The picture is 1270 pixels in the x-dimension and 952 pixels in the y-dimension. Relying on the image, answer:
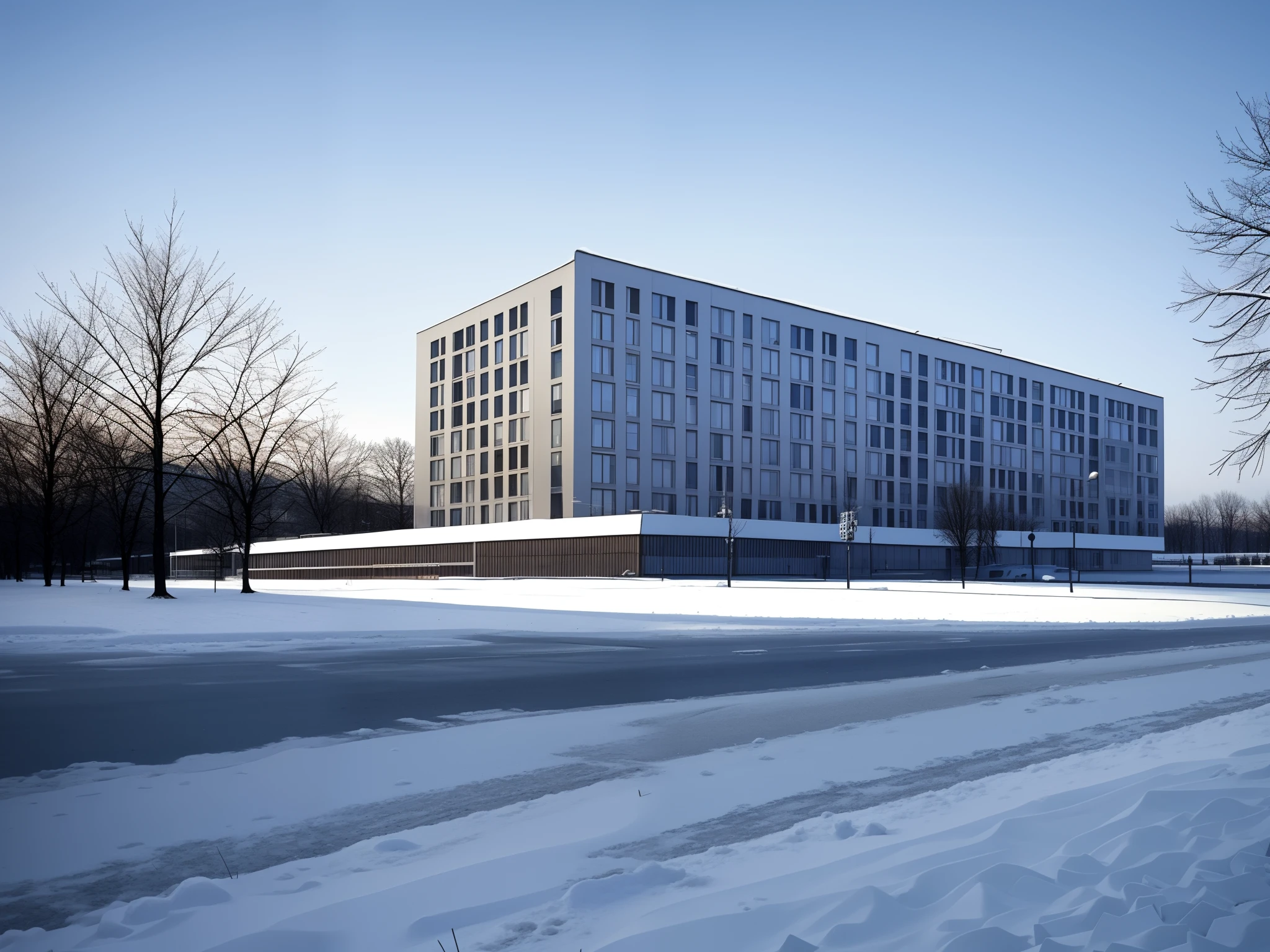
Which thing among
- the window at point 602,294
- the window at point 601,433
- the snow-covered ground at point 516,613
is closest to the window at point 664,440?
the window at point 601,433

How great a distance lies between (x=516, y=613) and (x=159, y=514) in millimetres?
10865

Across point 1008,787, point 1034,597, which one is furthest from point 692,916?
point 1034,597

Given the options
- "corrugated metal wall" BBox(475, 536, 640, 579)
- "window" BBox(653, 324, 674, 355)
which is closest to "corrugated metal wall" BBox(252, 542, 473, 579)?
"corrugated metal wall" BBox(475, 536, 640, 579)

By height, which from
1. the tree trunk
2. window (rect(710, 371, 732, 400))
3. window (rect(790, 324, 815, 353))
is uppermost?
window (rect(790, 324, 815, 353))

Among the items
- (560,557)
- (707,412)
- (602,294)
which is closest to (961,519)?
(707,412)

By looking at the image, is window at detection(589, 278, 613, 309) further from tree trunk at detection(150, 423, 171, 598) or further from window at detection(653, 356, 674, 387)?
tree trunk at detection(150, 423, 171, 598)

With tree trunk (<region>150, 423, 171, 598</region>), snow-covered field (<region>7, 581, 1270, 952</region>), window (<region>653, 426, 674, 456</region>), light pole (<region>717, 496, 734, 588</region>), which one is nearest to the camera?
snow-covered field (<region>7, 581, 1270, 952</region>)

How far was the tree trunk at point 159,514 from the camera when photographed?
91.5 feet

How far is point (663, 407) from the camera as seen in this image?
74375mm

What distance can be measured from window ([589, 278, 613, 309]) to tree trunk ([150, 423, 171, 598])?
147 feet

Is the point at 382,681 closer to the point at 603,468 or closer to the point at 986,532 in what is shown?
the point at 603,468

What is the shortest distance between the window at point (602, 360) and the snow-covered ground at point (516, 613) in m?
26.3

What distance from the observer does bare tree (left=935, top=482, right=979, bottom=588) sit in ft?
222

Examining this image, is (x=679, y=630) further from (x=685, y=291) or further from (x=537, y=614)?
(x=685, y=291)
